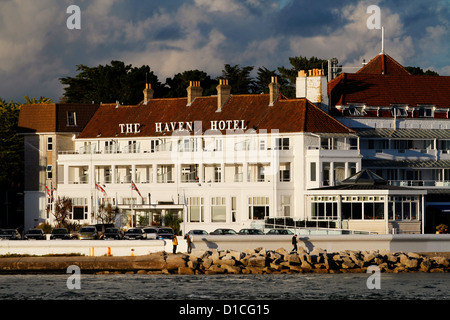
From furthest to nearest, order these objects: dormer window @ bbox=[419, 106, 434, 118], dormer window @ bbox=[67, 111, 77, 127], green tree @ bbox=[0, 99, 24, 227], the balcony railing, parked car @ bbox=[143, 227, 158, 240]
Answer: green tree @ bbox=[0, 99, 24, 227]
dormer window @ bbox=[67, 111, 77, 127]
dormer window @ bbox=[419, 106, 434, 118]
the balcony railing
parked car @ bbox=[143, 227, 158, 240]

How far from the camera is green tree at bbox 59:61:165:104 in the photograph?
138 meters

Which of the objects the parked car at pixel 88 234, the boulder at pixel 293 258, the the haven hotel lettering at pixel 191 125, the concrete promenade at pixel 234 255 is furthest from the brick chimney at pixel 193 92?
the boulder at pixel 293 258

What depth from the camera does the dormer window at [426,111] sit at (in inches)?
4503

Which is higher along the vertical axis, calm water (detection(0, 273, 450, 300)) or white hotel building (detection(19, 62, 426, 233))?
white hotel building (detection(19, 62, 426, 233))

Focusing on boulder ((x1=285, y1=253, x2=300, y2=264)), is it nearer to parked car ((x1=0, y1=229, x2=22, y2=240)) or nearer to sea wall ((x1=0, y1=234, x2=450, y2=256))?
sea wall ((x1=0, y1=234, x2=450, y2=256))

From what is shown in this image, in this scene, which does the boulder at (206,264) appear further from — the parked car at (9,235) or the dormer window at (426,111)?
the dormer window at (426,111)

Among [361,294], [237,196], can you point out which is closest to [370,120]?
[237,196]

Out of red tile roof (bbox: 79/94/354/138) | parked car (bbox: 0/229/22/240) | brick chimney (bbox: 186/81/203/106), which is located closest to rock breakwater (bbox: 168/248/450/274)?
parked car (bbox: 0/229/22/240)

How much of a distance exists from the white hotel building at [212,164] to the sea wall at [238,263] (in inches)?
599

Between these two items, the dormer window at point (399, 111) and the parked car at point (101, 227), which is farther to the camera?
the dormer window at point (399, 111)

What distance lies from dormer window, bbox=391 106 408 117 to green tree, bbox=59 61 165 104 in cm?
3433

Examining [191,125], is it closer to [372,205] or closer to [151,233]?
[151,233]

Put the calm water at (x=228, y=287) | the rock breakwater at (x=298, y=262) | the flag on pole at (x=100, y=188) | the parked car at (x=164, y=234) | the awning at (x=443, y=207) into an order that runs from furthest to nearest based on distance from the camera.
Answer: the flag on pole at (x=100, y=188) < the awning at (x=443, y=207) < the parked car at (x=164, y=234) < the rock breakwater at (x=298, y=262) < the calm water at (x=228, y=287)

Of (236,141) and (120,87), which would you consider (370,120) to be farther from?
(120,87)
